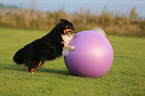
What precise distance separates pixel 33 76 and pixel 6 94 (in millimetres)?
1346

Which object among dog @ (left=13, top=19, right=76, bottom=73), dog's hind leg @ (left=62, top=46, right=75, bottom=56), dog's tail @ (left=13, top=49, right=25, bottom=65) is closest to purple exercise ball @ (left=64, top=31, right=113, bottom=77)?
dog's hind leg @ (left=62, top=46, right=75, bottom=56)

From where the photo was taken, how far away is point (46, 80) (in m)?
5.01

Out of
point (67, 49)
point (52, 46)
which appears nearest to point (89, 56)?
point (67, 49)

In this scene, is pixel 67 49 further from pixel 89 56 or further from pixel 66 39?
pixel 89 56

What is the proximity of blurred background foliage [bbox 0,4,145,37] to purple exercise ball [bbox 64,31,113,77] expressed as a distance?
64.8ft

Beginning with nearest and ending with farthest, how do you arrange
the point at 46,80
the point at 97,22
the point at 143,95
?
1. the point at 143,95
2. the point at 46,80
3. the point at 97,22

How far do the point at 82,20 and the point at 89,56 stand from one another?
73.2ft

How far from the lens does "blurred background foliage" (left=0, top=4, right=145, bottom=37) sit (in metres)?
25.6

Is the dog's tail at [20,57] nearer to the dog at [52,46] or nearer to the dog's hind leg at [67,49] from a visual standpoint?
the dog at [52,46]

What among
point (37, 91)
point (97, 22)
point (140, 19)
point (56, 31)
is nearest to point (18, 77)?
point (37, 91)

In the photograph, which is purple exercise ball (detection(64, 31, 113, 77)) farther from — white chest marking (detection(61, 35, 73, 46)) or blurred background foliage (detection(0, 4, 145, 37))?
blurred background foliage (detection(0, 4, 145, 37))

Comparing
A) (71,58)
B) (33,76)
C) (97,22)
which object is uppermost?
(71,58)

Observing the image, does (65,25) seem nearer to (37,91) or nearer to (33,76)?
(33,76)

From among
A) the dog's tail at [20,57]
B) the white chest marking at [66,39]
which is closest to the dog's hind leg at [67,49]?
the white chest marking at [66,39]
